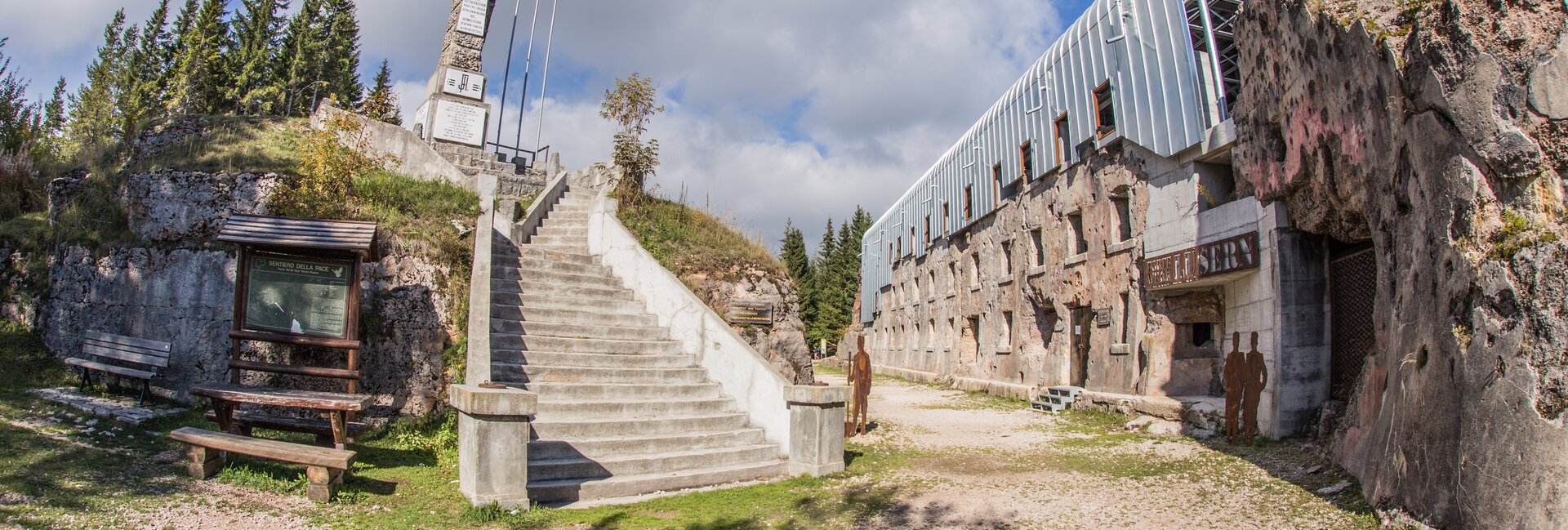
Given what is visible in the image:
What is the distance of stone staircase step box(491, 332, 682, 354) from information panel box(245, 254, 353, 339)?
159 cm

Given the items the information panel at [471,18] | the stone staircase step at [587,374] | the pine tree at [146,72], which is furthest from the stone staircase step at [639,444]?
the pine tree at [146,72]

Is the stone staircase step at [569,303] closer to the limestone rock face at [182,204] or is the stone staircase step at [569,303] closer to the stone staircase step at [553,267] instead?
the stone staircase step at [553,267]

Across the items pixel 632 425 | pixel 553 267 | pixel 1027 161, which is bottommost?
pixel 632 425

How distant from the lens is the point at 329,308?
318 inches

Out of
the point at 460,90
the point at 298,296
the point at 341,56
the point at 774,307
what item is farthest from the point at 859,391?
the point at 341,56

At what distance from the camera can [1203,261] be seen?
→ 1339 centimetres

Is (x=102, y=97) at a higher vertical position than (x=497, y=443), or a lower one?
higher

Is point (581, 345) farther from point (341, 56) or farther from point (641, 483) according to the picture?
point (341, 56)

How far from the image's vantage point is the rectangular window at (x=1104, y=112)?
17.3m

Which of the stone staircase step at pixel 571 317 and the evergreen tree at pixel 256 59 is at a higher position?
the evergreen tree at pixel 256 59

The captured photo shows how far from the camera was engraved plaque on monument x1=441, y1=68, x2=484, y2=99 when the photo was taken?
18.1 meters

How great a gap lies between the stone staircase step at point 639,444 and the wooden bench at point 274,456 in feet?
5.06

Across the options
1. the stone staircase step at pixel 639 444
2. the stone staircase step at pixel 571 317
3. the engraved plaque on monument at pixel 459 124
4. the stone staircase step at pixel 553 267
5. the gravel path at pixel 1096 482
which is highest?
the engraved plaque on monument at pixel 459 124

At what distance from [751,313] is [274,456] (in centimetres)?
733
